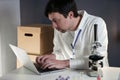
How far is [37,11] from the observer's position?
11.1 ft

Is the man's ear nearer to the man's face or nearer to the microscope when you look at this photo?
the man's face

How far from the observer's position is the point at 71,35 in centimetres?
203

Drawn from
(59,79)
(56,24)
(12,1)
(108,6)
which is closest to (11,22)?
(12,1)

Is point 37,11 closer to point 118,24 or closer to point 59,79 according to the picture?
point 118,24

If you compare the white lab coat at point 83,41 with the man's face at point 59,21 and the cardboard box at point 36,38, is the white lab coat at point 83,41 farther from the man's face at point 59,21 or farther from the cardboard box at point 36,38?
the cardboard box at point 36,38

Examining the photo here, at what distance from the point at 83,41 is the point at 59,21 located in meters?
0.27

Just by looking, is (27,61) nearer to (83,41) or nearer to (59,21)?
(59,21)

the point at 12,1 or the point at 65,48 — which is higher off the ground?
the point at 12,1

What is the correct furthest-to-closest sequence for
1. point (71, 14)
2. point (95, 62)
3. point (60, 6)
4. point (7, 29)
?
point (7, 29)
point (71, 14)
point (60, 6)
point (95, 62)

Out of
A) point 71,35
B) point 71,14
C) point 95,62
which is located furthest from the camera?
point 71,35

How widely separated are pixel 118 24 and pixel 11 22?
1.48m

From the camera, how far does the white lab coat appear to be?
1.66m

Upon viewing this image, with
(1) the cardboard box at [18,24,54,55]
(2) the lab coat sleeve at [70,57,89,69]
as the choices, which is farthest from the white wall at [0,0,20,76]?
(2) the lab coat sleeve at [70,57,89,69]

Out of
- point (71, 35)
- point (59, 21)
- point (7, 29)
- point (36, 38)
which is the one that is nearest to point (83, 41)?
point (71, 35)
